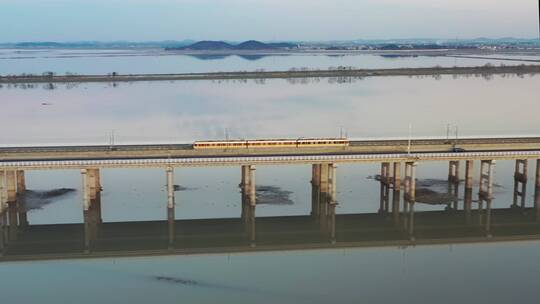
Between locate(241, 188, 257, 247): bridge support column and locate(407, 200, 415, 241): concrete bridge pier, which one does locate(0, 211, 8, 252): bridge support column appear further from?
locate(407, 200, 415, 241): concrete bridge pier

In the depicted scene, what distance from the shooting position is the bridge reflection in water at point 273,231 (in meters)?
30.8

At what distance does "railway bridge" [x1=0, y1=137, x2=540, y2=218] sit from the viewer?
34.6 meters

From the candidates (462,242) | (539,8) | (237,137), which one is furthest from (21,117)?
(539,8)

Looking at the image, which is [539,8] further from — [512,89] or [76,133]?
[512,89]

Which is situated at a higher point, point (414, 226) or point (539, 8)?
point (539, 8)

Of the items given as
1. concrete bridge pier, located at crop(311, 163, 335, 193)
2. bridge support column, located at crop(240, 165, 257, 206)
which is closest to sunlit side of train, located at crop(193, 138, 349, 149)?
concrete bridge pier, located at crop(311, 163, 335, 193)

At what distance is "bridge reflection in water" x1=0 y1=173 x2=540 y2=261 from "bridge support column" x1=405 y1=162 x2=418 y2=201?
0.61 feet

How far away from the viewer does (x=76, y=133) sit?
5747cm

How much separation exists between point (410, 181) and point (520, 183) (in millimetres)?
8848

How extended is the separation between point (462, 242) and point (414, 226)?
10.8ft

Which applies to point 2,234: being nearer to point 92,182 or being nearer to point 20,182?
point 20,182

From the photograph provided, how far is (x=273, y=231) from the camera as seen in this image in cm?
3275

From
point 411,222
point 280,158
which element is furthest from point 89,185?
point 411,222

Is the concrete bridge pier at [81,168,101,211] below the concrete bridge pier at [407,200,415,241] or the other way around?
the other way around
